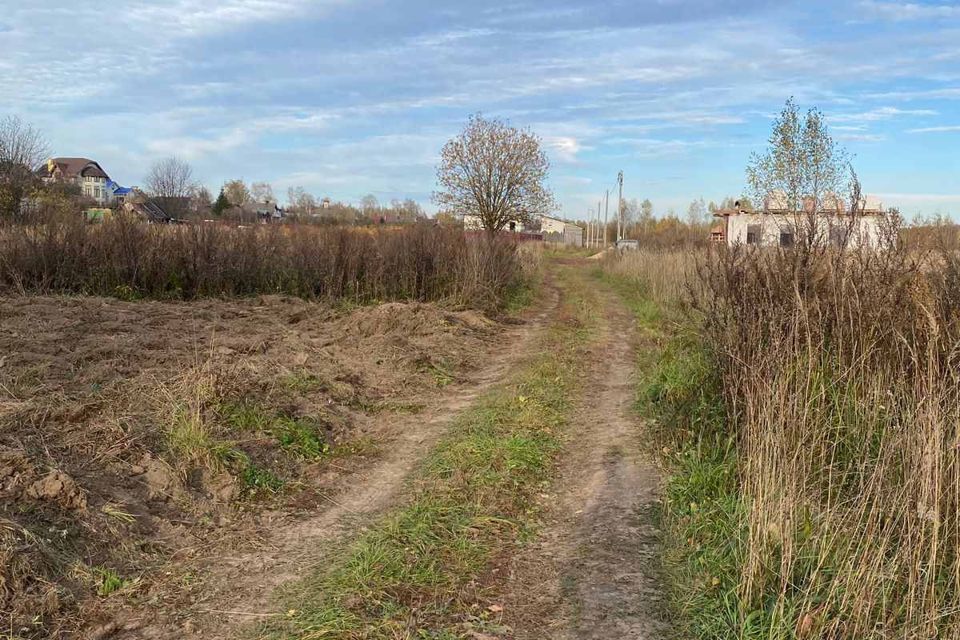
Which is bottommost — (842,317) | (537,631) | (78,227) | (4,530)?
(537,631)

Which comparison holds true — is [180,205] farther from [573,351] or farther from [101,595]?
[101,595]

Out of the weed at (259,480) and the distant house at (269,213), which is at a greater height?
the distant house at (269,213)

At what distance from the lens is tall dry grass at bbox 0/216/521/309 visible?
48.0 ft

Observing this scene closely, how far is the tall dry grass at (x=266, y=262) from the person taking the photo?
14.6 metres

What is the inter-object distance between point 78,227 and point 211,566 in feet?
43.6

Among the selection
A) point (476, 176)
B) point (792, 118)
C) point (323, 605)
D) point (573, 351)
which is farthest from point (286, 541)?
point (476, 176)

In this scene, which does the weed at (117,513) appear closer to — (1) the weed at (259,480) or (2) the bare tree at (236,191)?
(1) the weed at (259,480)

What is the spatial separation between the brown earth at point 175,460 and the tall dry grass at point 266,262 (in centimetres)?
489

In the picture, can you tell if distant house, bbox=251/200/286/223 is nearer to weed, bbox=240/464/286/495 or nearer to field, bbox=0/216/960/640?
field, bbox=0/216/960/640

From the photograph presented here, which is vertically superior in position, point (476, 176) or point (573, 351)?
point (476, 176)

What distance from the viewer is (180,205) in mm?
35812

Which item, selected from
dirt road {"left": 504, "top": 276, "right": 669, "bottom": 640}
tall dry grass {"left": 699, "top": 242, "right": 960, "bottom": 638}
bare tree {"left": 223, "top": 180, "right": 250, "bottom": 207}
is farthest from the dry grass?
bare tree {"left": 223, "top": 180, "right": 250, "bottom": 207}

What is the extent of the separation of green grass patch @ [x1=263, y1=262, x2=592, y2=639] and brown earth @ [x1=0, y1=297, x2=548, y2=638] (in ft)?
1.02

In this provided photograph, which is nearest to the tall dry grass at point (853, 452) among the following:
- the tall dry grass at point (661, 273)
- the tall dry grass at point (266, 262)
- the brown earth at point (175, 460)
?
the brown earth at point (175, 460)
